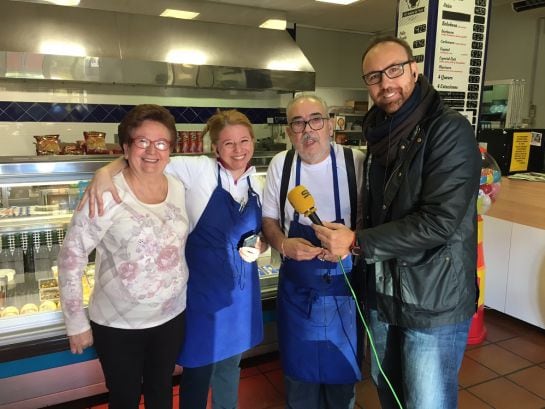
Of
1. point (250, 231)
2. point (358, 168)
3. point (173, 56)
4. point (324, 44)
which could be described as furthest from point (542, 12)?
point (250, 231)

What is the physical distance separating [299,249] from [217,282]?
1.23ft

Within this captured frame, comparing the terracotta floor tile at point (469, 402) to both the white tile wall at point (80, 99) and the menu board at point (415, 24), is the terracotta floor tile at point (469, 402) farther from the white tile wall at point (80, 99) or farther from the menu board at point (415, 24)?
the white tile wall at point (80, 99)

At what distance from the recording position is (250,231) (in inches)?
82.1

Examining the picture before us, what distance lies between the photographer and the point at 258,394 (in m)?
2.88

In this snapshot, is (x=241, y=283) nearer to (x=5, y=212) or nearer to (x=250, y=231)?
(x=250, y=231)

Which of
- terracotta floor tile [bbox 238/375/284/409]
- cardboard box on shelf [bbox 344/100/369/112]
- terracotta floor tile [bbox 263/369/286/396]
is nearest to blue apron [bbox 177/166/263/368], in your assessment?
terracotta floor tile [bbox 238/375/284/409]

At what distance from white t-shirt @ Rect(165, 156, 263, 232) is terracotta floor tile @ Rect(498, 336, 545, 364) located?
8.78ft

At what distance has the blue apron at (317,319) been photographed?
6.82 feet

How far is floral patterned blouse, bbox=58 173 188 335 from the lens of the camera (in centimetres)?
165

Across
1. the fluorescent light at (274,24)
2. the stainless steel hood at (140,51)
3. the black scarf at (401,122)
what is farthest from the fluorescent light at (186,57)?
the black scarf at (401,122)

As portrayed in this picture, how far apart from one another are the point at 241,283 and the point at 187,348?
353 mm

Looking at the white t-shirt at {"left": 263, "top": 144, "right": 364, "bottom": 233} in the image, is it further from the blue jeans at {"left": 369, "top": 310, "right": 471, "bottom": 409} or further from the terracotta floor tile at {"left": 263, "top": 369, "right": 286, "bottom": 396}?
the terracotta floor tile at {"left": 263, "top": 369, "right": 286, "bottom": 396}

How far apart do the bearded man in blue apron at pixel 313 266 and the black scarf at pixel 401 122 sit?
0.99 ft

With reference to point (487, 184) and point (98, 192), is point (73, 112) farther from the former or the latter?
point (487, 184)
